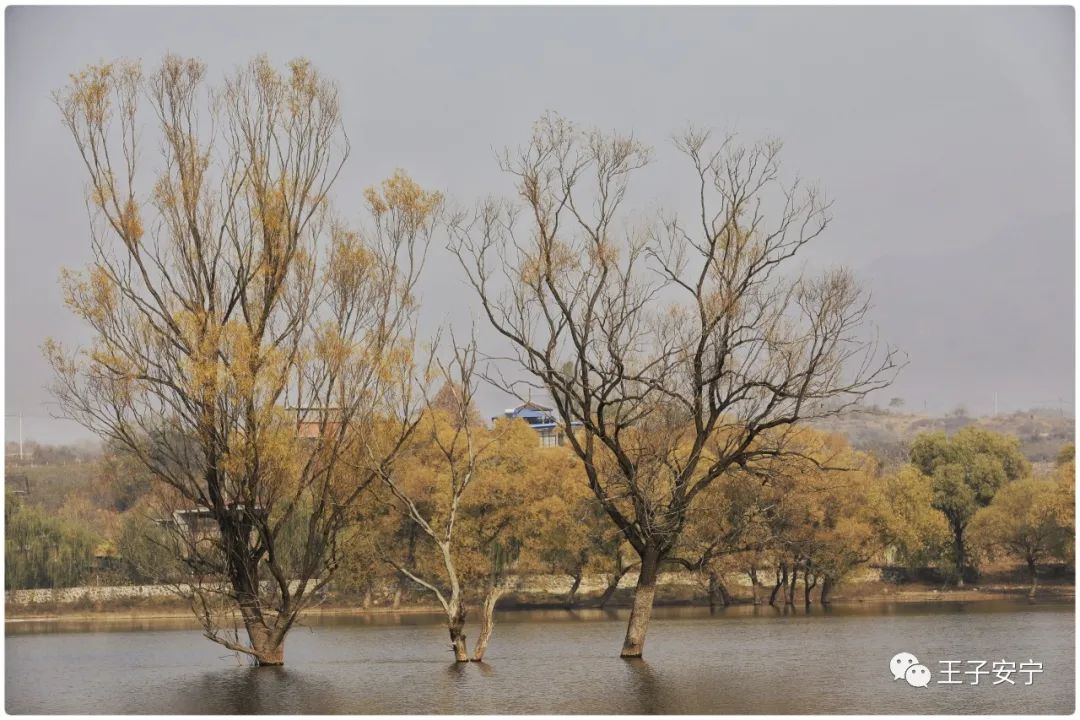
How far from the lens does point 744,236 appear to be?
1961 centimetres

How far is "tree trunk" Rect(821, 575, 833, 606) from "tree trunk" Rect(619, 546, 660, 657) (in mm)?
23063

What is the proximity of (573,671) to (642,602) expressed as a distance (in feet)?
5.27

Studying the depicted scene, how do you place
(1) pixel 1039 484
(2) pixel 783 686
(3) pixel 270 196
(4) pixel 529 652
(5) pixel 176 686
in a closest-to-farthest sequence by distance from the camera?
(2) pixel 783 686 → (5) pixel 176 686 → (3) pixel 270 196 → (4) pixel 529 652 → (1) pixel 1039 484

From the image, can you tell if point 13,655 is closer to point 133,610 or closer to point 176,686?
point 176,686

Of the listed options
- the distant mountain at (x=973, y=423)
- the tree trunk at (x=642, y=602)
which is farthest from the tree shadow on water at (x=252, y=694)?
the distant mountain at (x=973, y=423)

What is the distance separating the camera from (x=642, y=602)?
20344 mm

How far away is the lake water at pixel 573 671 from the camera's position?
1608 centimetres

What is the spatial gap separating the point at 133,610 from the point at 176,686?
25199 millimetres

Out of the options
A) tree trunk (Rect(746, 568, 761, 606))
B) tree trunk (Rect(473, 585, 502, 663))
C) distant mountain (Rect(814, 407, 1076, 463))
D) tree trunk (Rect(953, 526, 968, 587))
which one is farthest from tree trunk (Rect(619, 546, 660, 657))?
distant mountain (Rect(814, 407, 1076, 463))

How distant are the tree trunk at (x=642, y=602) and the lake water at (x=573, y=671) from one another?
1.52 ft

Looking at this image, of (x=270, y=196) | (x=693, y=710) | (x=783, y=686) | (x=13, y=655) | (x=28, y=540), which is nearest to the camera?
(x=693, y=710)

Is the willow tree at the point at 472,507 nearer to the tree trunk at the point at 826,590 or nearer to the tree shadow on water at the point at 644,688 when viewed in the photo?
the tree trunk at the point at 826,590

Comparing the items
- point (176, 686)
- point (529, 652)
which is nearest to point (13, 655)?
point (176, 686)

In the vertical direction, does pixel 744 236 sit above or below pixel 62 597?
above
